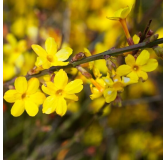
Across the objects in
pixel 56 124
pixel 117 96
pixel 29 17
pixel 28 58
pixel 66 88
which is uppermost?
pixel 29 17

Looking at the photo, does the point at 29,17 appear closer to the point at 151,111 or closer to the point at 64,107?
the point at 151,111

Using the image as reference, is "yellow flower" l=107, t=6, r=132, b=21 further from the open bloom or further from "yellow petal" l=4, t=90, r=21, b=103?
"yellow petal" l=4, t=90, r=21, b=103

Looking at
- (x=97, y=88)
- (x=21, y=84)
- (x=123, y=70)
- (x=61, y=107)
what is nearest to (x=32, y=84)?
(x=21, y=84)

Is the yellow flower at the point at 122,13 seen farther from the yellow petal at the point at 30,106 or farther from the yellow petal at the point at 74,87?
the yellow petal at the point at 30,106

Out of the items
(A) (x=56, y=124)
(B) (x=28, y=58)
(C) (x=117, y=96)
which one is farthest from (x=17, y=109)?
Answer: (A) (x=56, y=124)

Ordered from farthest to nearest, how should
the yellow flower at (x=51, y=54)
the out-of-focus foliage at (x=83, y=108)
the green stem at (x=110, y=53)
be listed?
the out-of-focus foliage at (x=83, y=108) < the yellow flower at (x=51, y=54) < the green stem at (x=110, y=53)

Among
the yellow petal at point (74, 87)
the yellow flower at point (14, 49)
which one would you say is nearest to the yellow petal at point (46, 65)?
the yellow petal at point (74, 87)
